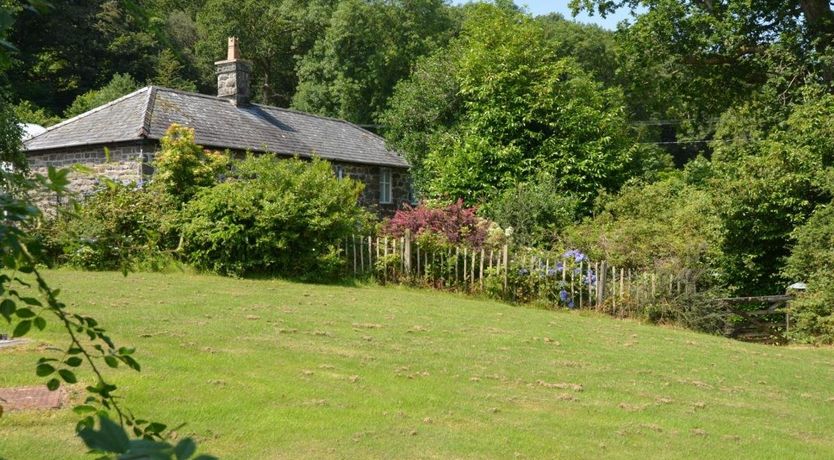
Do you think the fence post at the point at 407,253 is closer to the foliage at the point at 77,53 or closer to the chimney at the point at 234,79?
the chimney at the point at 234,79

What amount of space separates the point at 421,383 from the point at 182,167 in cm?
Result: 1203

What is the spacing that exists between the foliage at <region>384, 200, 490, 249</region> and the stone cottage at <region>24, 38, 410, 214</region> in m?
5.23

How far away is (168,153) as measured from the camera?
19.0 m

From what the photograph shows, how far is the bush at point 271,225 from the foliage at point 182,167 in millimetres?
729

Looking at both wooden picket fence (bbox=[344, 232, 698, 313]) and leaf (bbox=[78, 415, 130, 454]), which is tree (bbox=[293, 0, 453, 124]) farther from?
leaf (bbox=[78, 415, 130, 454])

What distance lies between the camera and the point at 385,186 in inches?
1212

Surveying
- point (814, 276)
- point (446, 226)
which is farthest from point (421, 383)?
point (814, 276)

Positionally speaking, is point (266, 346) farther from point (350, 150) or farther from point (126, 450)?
point (350, 150)

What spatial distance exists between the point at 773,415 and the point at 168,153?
14.4 meters

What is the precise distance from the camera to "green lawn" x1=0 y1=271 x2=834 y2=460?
22.5 feet

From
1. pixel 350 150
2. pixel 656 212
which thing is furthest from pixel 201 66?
pixel 656 212

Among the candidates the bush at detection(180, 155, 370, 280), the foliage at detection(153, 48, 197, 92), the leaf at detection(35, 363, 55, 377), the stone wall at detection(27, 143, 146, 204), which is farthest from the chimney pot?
the leaf at detection(35, 363, 55, 377)

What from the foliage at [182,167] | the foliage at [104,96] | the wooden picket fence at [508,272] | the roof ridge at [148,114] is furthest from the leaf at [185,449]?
the foliage at [104,96]

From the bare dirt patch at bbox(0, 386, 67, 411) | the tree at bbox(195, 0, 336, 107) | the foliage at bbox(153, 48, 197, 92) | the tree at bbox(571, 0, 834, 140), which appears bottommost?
the bare dirt patch at bbox(0, 386, 67, 411)
